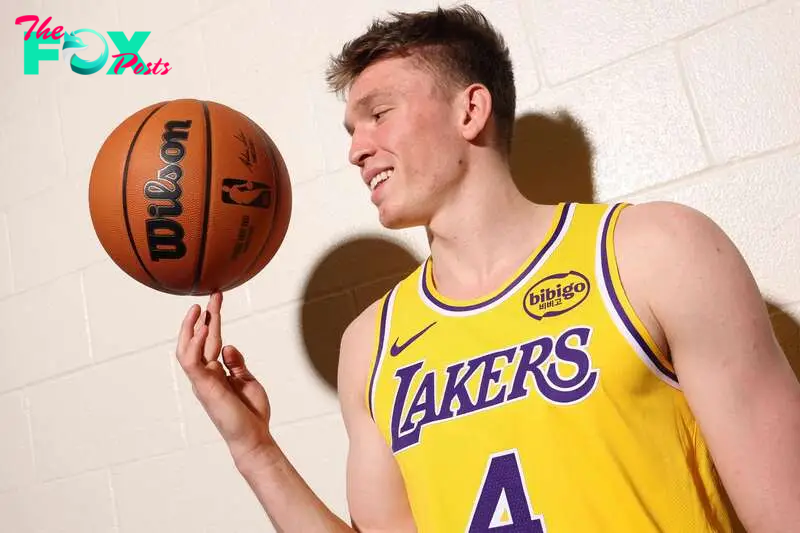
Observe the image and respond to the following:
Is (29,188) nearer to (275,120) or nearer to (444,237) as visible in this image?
(275,120)

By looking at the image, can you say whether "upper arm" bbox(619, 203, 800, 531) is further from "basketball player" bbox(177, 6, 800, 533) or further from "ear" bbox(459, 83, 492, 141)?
"ear" bbox(459, 83, 492, 141)

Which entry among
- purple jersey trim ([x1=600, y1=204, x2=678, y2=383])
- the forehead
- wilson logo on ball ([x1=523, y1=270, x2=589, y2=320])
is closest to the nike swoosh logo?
wilson logo on ball ([x1=523, y1=270, x2=589, y2=320])

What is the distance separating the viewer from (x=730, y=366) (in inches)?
36.9

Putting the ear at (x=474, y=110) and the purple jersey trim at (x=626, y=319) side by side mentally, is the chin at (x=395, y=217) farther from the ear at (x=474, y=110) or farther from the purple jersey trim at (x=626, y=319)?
the purple jersey trim at (x=626, y=319)

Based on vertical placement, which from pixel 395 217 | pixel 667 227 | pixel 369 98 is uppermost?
pixel 369 98

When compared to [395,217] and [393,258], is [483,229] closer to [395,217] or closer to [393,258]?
Answer: [395,217]

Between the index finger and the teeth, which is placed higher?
the teeth

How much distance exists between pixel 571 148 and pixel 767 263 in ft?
1.42

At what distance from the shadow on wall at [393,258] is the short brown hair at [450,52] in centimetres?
18

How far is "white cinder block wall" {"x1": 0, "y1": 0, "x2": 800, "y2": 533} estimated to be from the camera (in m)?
1.37
